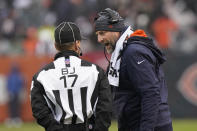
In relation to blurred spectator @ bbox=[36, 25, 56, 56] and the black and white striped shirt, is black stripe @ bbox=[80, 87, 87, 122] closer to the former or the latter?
the black and white striped shirt

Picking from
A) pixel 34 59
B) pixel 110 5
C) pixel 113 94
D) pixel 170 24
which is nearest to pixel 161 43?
pixel 170 24

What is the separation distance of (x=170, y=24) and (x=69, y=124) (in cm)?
1122

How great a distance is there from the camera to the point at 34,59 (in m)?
15.9

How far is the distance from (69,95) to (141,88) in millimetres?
659

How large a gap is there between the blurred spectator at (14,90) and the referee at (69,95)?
10517 mm

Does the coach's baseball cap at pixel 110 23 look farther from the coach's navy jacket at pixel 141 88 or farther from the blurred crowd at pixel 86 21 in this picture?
the blurred crowd at pixel 86 21

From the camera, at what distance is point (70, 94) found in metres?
5.03

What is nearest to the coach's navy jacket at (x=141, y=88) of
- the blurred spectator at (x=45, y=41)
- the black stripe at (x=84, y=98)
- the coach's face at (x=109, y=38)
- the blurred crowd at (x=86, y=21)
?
the coach's face at (x=109, y=38)

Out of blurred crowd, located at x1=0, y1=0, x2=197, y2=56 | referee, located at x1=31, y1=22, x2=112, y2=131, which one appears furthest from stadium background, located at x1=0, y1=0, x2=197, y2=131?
referee, located at x1=31, y1=22, x2=112, y2=131

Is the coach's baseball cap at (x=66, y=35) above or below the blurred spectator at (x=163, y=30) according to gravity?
below

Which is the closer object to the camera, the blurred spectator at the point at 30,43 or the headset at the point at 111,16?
the headset at the point at 111,16

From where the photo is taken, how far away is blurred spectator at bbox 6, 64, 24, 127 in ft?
50.7

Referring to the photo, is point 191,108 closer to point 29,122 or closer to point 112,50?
point 29,122

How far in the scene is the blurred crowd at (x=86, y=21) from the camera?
1556 centimetres
